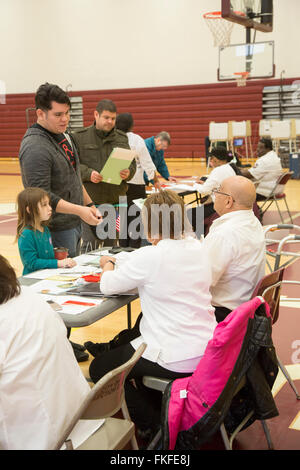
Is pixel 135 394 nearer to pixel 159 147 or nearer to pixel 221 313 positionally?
pixel 221 313

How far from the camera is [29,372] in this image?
150 cm

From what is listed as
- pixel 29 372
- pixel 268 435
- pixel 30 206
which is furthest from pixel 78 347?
pixel 29 372

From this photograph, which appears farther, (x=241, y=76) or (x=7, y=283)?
(x=241, y=76)

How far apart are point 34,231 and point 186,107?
573 inches

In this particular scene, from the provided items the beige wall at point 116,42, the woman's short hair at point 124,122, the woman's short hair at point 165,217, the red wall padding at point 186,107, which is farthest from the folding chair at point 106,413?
the beige wall at point 116,42

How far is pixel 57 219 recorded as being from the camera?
11.1 ft

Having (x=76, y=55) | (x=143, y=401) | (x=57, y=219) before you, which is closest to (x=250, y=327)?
(x=143, y=401)

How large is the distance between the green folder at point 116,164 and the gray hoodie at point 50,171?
0.99 metres

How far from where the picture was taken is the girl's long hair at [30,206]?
2996 millimetres

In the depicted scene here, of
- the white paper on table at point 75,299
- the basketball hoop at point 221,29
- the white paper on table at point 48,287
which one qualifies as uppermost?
the basketball hoop at point 221,29

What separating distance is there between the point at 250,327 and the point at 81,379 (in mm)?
697

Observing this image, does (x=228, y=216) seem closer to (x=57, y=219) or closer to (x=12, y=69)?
(x=57, y=219)

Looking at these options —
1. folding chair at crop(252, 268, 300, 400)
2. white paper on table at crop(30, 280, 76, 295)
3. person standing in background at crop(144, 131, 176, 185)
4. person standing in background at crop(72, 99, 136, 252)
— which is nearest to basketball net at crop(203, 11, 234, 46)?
person standing in background at crop(144, 131, 176, 185)

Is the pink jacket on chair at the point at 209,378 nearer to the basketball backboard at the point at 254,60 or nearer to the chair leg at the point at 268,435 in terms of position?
the chair leg at the point at 268,435
